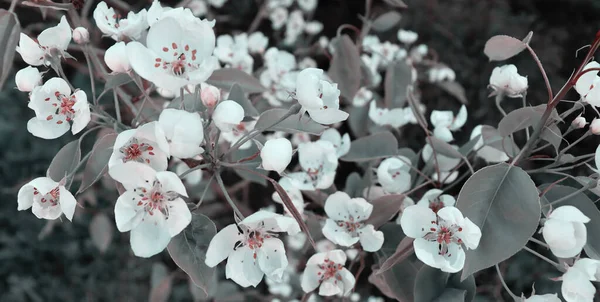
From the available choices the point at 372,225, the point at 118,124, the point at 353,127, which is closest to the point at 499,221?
the point at 372,225

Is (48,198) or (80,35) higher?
(80,35)

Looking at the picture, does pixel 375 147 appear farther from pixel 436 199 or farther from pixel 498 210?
pixel 498 210

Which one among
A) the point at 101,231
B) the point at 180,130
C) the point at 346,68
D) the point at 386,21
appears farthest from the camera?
the point at 101,231

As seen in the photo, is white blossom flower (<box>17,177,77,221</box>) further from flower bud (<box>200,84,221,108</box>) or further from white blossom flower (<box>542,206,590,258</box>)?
white blossom flower (<box>542,206,590,258</box>)

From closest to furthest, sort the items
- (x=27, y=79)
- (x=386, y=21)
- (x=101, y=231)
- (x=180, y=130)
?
(x=180, y=130) < (x=27, y=79) < (x=386, y=21) < (x=101, y=231)

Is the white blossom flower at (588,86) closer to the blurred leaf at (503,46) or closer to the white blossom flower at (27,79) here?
the blurred leaf at (503,46)

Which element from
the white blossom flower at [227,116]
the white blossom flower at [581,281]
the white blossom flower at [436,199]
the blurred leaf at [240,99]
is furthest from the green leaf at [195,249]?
the white blossom flower at [581,281]

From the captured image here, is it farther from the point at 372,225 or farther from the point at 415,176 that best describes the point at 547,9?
the point at 372,225

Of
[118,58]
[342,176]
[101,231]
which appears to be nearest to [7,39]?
[118,58]
